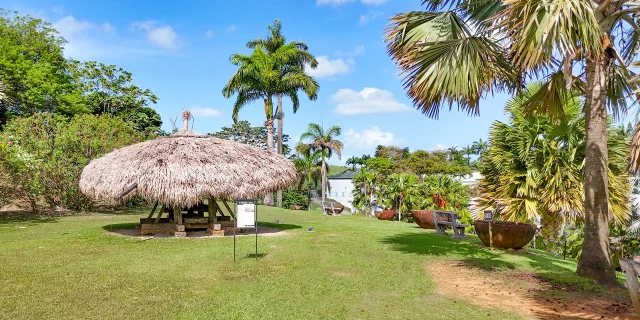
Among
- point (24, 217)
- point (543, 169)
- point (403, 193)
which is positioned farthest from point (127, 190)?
point (403, 193)

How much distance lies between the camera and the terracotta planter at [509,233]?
1063 centimetres

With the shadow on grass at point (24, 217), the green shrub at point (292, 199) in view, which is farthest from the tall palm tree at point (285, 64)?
the shadow on grass at point (24, 217)

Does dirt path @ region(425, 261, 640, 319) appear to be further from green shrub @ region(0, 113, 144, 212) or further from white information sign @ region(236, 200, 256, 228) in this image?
green shrub @ region(0, 113, 144, 212)

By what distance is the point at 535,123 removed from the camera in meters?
11.7

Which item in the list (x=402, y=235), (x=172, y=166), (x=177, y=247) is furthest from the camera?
(x=402, y=235)

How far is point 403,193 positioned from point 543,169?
13.4 meters

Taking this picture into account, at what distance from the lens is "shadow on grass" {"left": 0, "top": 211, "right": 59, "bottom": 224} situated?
17.3m

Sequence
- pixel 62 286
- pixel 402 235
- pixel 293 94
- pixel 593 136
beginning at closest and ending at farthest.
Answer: pixel 62 286
pixel 593 136
pixel 402 235
pixel 293 94

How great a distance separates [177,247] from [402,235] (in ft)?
24.6

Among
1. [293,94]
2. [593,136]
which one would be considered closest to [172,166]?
[593,136]

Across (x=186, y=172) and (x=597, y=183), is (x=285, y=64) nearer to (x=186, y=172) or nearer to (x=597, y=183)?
(x=186, y=172)

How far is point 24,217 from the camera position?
18453mm

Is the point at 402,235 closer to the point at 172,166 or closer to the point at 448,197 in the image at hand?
the point at 172,166

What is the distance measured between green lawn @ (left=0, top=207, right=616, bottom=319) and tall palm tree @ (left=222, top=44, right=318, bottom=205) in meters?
18.4
